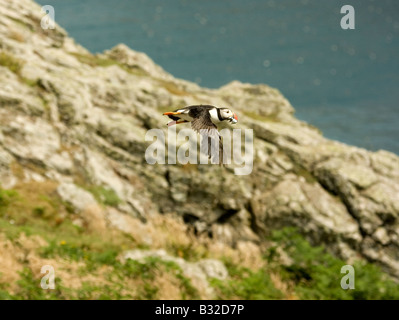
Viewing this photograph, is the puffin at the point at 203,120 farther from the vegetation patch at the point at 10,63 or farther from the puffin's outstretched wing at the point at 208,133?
the vegetation patch at the point at 10,63

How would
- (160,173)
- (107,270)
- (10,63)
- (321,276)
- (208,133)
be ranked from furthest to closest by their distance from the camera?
1. (160,173)
2. (10,63)
3. (321,276)
4. (107,270)
5. (208,133)

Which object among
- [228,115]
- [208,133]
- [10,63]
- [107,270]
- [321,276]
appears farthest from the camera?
[10,63]

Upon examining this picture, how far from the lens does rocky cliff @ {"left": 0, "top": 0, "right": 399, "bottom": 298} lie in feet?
37.2

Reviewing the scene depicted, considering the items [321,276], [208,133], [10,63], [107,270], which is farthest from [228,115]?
[10,63]

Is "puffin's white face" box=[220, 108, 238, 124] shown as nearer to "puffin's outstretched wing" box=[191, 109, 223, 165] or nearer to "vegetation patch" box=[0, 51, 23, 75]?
"puffin's outstretched wing" box=[191, 109, 223, 165]

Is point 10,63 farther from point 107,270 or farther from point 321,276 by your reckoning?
point 321,276

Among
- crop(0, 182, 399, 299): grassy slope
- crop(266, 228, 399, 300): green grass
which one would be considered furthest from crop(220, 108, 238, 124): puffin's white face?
crop(266, 228, 399, 300): green grass

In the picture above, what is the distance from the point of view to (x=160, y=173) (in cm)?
1440

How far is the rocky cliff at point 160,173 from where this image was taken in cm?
1135

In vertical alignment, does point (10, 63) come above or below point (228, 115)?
above

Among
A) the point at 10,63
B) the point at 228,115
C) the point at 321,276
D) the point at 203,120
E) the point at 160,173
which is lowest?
the point at 321,276

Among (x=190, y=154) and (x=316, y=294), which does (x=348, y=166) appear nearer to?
(x=190, y=154)

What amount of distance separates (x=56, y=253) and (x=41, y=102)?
324 inches

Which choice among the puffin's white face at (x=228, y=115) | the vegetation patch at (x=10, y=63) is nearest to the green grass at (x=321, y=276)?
the puffin's white face at (x=228, y=115)
